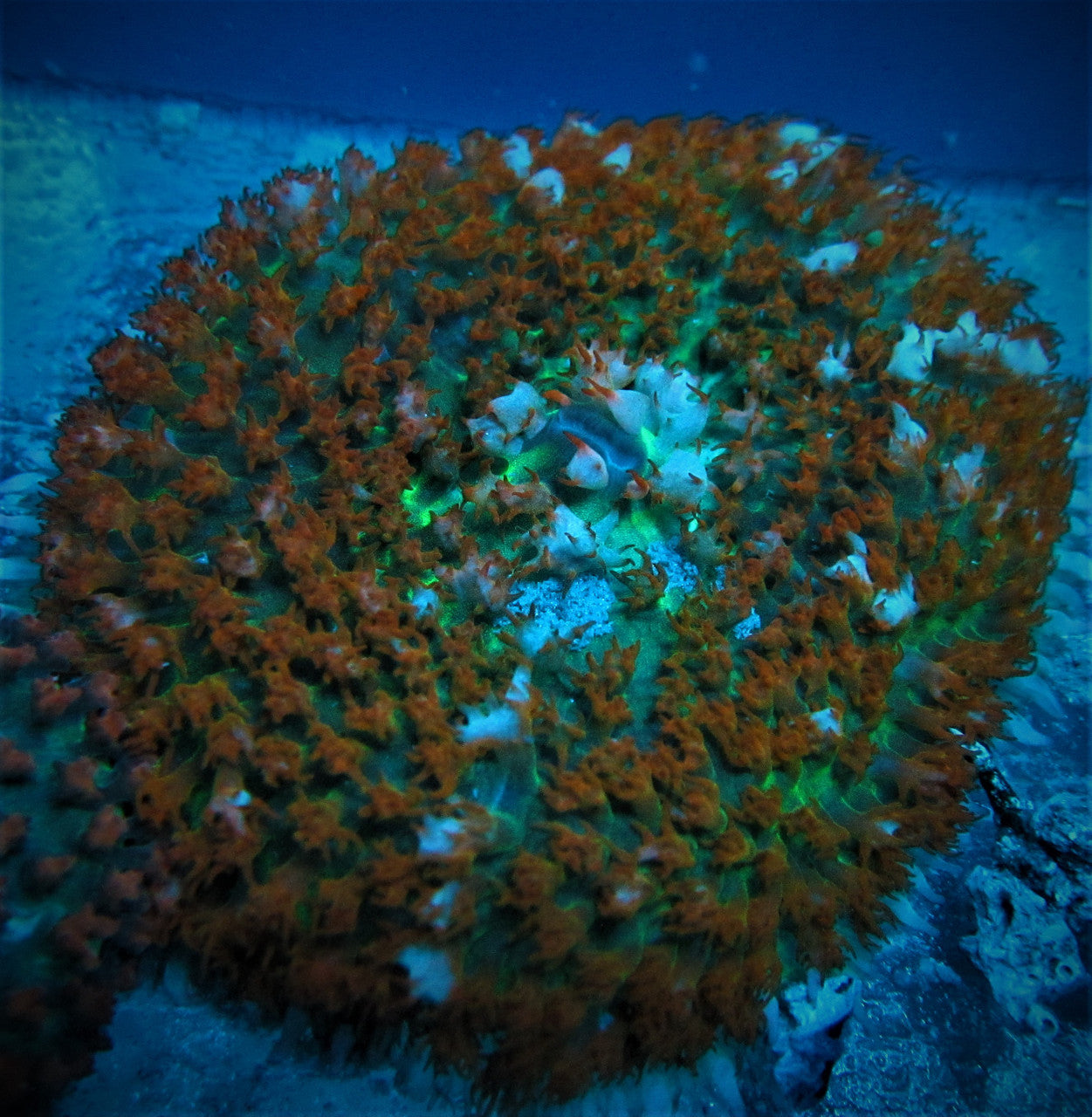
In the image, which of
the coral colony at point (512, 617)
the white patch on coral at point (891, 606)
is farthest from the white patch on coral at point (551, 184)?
the white patch on coral at point (891, 606)

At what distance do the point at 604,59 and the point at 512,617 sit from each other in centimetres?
522

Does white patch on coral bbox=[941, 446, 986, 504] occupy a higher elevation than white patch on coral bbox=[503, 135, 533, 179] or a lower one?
lower

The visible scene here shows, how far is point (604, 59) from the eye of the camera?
5.64 metres

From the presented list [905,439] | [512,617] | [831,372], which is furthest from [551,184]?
[512,617]

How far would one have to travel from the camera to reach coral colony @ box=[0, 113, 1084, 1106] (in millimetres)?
2121

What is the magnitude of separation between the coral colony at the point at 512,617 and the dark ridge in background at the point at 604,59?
10.7ft

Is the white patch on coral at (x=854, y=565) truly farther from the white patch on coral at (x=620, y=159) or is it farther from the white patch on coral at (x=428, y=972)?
the white patch on coral at (x=620, y=159)

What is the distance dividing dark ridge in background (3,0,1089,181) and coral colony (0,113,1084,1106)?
325cm

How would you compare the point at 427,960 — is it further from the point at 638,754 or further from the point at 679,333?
the point at 679,333

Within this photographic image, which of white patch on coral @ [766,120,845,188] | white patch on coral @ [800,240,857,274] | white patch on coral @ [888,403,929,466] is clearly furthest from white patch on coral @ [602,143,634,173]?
white patch on coral @ [888,403,929,466]

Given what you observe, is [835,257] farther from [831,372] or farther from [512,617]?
[512,617]

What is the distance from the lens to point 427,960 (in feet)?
6.68

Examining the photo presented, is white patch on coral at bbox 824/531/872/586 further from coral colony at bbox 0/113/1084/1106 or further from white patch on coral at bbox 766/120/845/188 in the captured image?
white patch on coral at bbox 766/120/845/188

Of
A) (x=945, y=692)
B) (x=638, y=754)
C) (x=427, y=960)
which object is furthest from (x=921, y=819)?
(x=427, y=960)
